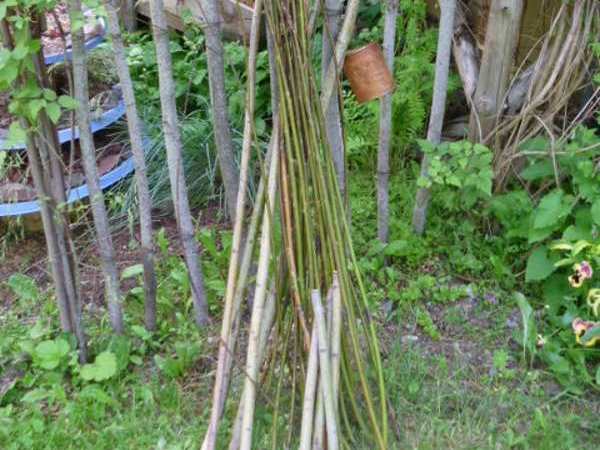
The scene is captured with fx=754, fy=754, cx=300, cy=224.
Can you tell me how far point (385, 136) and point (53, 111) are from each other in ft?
5.01

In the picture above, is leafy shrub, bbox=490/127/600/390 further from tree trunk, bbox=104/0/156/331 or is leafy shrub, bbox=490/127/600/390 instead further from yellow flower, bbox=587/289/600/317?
tree trunk, bbox=104/0/156/331

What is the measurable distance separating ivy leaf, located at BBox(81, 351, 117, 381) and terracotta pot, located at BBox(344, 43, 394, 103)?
144cm

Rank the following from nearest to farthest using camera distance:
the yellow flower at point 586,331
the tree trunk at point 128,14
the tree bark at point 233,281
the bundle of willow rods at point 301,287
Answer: the bundle of willow rods at point 301,287, the tree bark at point 233,281, the yellow flower at point 586,331, the tree trunk at point 128,14

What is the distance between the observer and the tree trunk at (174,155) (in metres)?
2.82

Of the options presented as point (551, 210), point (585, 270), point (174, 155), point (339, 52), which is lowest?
point (585, 270)

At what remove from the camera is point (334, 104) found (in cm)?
309

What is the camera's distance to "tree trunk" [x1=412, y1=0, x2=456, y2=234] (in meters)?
3.27

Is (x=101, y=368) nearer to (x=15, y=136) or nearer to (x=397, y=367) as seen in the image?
(x=15, y=136)

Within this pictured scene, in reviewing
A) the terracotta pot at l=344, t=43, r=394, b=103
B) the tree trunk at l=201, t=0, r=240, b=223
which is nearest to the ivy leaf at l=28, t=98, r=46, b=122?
the tree trunk at l=201, t=0, r=240, b=223

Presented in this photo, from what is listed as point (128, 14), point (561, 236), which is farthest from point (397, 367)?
point (128, 14)

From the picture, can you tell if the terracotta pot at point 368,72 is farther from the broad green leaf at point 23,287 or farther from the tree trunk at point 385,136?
the broad green leaf at point 23,287

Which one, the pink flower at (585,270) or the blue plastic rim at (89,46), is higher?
the blue plastic rim at (89,46)

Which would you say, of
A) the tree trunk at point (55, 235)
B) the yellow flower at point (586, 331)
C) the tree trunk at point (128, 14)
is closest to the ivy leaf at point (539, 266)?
the yellow flower at point (586, 331)

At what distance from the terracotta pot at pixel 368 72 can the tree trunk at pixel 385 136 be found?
1.24ft
